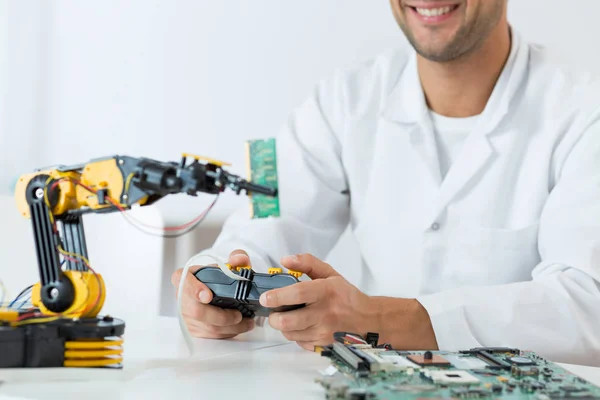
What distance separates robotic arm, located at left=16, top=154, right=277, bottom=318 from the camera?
0.75m

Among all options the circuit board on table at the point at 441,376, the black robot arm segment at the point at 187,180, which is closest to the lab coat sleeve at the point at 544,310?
the circuit board on table at the point at 441,376

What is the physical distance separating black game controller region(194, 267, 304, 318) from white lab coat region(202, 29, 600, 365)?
0.28m

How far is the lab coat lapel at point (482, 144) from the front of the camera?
154cm

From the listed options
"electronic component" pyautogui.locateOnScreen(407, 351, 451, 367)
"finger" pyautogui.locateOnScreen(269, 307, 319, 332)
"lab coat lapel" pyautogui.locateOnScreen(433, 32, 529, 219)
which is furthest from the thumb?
"lab coat lapel" pyautogui.locateOnScreen(433, 32, 529, 219)

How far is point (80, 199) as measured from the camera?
31.5 inches

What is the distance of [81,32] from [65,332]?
1.84 metres

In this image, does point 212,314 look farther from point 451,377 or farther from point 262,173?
point 451,377

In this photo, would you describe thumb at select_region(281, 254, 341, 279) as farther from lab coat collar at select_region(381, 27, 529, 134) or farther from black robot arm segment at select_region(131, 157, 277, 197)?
lab coat collar at select_region(381, 27, 529, 134)

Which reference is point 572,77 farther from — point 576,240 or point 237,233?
point 237,233

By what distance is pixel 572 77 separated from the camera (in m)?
1.57

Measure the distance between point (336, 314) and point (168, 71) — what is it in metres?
1.50

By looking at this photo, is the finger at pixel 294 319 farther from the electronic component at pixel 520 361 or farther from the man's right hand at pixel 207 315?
the electronic component at pixel 520 361

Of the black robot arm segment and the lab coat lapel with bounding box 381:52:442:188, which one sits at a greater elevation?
the lab coat lapel with bounding box 381:52:442:188

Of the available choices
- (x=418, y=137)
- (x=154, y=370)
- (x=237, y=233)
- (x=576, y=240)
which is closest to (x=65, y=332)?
(x=154, y=370)
